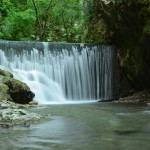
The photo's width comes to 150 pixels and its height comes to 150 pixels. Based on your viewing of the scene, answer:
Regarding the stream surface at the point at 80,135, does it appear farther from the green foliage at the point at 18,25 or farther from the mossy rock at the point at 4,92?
the green foliage at the point at 18,25

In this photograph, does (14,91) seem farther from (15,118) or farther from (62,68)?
(62,68)

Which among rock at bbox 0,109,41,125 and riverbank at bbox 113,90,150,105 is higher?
rock at bbox 0,109,41,125

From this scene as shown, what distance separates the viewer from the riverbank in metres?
15.2

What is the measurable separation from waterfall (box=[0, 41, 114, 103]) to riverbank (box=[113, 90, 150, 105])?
1.62m

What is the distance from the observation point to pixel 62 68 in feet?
56.9

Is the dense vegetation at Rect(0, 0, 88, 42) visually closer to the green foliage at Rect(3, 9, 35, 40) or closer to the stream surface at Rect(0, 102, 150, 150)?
the green foliage at Rect(3, 9, 35, 40)

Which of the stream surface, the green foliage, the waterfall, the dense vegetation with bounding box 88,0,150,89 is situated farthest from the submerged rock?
the green foliage

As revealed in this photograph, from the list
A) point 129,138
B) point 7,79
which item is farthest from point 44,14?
point 129,138

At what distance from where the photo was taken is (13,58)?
53.5ft

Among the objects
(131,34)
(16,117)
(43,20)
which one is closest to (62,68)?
(131,34)

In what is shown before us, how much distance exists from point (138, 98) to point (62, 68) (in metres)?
3.77

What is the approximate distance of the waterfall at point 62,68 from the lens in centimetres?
1609

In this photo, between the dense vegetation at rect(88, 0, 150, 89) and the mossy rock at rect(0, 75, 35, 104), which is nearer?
the mossy rock at rect(0, 75, 35, 104)

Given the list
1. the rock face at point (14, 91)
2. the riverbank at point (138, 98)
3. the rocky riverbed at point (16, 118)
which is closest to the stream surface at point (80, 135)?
the rocky riverbed at point (16, 118)
